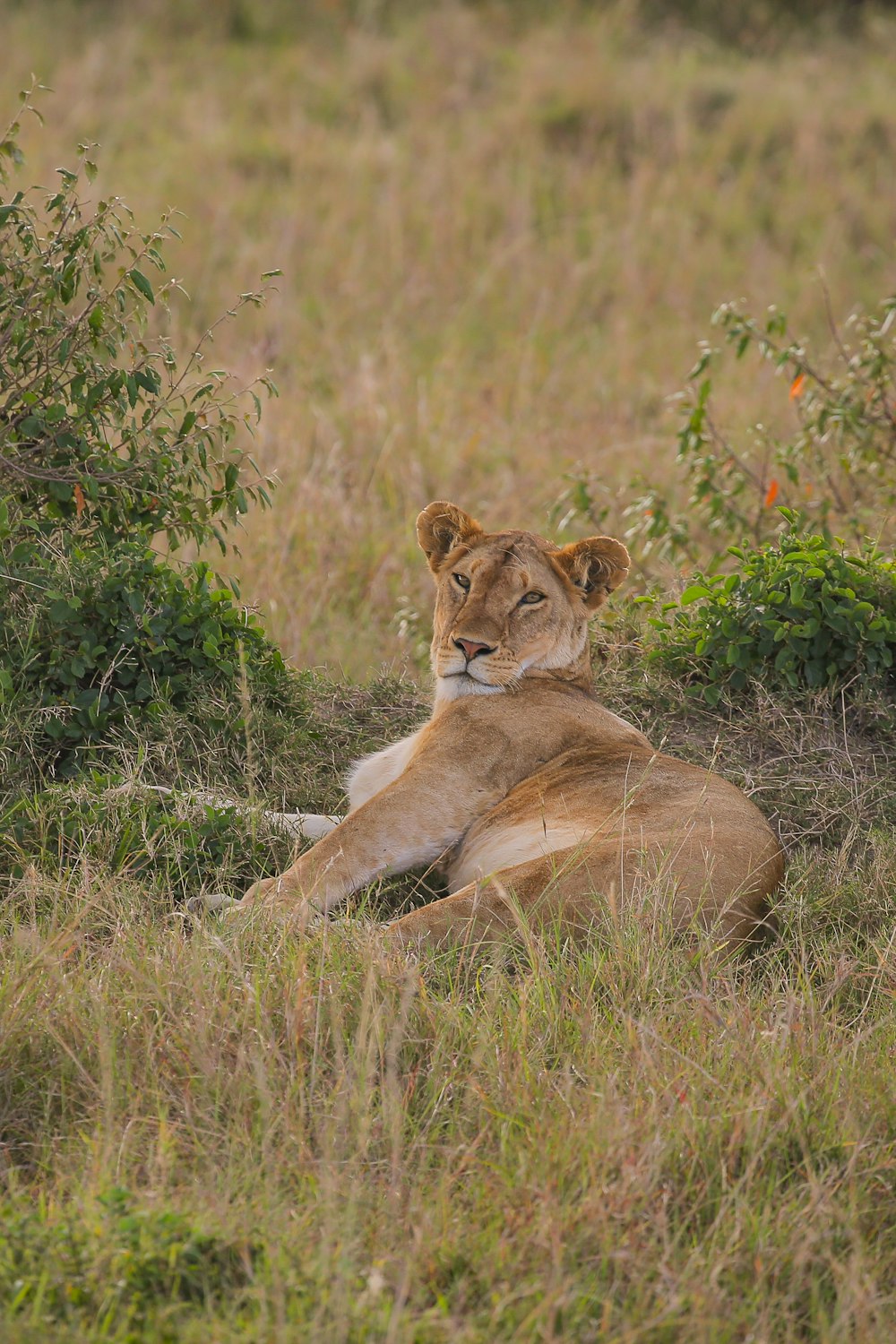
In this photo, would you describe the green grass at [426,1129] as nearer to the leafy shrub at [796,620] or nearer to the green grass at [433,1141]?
the green grass at [433,1141]

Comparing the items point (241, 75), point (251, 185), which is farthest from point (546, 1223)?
point (241, 75)

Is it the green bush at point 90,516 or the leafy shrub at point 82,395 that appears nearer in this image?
the green bush at point 90,516

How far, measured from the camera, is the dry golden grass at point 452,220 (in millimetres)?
8188

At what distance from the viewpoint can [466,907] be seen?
380 cm

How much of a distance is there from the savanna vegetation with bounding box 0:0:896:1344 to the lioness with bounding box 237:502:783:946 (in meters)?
0.16

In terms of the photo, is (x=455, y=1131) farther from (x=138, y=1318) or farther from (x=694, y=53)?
(x=694, y=53)

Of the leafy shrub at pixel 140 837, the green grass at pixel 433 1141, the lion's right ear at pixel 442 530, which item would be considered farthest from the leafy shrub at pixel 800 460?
the green grass at pixel 433 1141

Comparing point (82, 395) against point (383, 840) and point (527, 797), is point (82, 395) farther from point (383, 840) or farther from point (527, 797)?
point (527, 797)

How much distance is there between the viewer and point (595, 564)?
189 inches

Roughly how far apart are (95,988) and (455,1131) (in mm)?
860

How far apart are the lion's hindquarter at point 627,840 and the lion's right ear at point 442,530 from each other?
2.69 feet

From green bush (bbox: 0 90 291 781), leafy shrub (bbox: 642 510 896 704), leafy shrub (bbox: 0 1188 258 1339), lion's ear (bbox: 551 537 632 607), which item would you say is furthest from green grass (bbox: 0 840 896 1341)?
leafy shrub (bbox: 642 510 896 704)

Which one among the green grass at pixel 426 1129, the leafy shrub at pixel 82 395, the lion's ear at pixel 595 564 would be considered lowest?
the green grass at pixel 426 1129

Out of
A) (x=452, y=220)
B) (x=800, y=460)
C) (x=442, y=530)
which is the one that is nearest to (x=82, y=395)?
(x=442, y=530)
